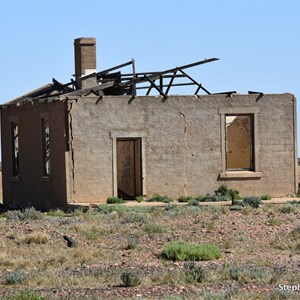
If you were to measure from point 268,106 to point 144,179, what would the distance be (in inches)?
170

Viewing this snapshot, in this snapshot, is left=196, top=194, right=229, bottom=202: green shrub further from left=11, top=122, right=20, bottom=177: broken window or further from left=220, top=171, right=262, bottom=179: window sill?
left=11, top=122, right=20, bottom=177: broken window

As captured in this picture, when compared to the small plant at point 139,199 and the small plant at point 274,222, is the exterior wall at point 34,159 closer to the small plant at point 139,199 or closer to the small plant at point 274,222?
the small plant at point 139,199

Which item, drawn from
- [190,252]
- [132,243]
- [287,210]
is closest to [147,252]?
[132,243]

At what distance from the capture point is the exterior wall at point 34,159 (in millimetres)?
28328

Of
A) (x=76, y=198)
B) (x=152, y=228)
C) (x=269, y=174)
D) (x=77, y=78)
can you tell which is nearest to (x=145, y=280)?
(x=152, y=228)

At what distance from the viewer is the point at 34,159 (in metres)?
30.7

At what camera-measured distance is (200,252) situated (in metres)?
16.5

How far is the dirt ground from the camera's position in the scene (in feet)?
42.8

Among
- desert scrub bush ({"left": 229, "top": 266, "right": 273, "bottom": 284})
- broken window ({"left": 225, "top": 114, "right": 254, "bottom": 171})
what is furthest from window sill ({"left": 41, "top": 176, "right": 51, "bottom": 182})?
desert scrub bush ({"left": 229, "top": 266, "right": 273, "bottom": 284})

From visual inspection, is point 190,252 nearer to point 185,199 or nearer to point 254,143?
point 185,199

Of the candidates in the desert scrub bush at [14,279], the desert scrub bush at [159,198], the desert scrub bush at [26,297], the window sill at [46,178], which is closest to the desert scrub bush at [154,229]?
the desert scrub bush at [14,279]

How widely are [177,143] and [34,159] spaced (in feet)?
16.4

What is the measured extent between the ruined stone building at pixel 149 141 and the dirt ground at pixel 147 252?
255 centimetres

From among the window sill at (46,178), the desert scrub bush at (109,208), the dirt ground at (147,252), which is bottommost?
the dirt ground at (147,252)
